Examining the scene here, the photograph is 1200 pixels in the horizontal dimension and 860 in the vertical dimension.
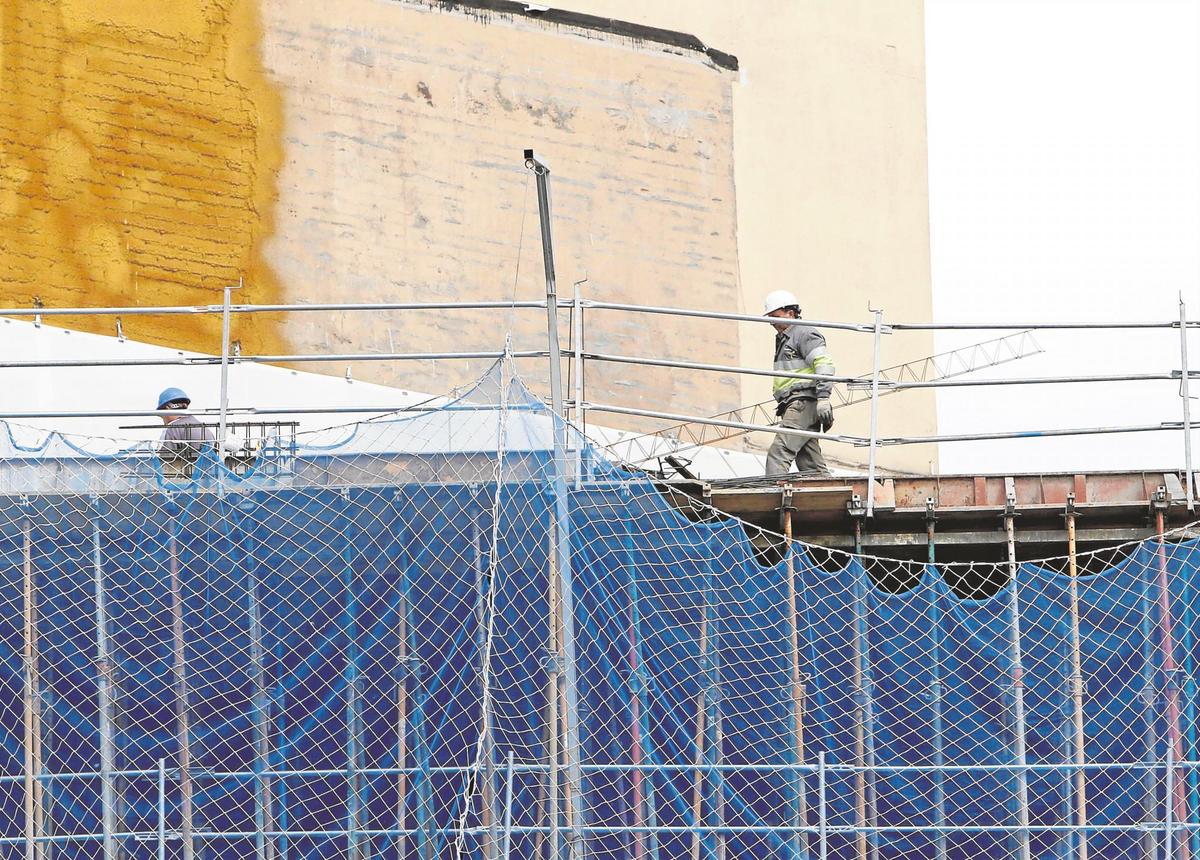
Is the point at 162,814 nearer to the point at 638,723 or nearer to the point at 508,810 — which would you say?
the point at 508,810

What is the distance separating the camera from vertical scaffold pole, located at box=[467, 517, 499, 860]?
32.0ft

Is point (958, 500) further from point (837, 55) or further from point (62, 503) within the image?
point (837, 55)

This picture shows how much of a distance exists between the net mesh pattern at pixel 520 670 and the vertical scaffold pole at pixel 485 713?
0.04m

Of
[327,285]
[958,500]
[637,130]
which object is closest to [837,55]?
[637,130]

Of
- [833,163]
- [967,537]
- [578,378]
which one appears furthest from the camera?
[833,163]

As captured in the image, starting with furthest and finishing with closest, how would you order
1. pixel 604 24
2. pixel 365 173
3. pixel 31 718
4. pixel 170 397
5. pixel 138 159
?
pixel 604 24 → pixel 365 173 → pixel 138 159 → pixel 170 397 → pixel 31 718

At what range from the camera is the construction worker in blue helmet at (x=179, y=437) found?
35.7 feet

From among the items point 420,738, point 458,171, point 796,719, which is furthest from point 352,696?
point 458,171

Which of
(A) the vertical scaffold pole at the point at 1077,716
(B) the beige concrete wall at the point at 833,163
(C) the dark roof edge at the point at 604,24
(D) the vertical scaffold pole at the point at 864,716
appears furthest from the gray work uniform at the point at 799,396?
(C) the dark roof edge at the point at 604,24

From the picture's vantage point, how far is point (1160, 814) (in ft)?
34.6

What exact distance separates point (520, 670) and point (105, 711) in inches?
86.3

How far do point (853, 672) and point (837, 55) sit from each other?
9.87m

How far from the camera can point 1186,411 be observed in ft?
35.7

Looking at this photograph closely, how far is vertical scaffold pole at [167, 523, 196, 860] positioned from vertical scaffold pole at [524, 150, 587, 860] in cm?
197
